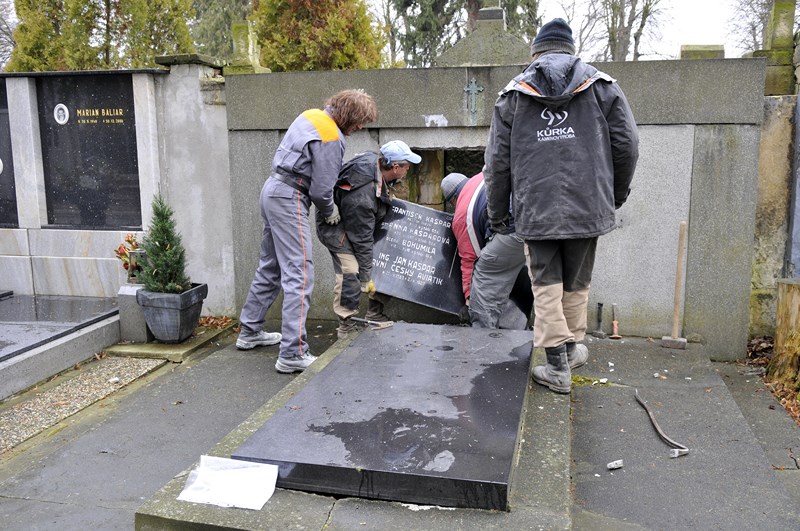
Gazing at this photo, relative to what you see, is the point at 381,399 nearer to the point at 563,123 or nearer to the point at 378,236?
the point at 563,123

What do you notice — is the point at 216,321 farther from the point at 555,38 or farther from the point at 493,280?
the point at 555,38

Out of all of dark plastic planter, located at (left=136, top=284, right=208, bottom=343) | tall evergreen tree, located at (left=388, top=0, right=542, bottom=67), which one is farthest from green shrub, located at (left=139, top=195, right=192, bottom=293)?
tall evergreen tree, located at (left=388, top=0, right=542, bottom=67)

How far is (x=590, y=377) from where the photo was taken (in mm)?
4430

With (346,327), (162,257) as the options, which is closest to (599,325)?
(346,327)

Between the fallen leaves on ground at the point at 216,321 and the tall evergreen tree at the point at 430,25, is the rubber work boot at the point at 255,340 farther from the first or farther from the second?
the tall evergreen tree at the point at 430,25

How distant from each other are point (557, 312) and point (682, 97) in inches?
91.2

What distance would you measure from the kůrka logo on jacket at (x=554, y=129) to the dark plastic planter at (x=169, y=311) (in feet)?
10.3

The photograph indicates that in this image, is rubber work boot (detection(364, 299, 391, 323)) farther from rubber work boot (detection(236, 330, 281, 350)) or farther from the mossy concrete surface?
the mossy concrete surface

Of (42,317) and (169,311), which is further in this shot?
(42,317)

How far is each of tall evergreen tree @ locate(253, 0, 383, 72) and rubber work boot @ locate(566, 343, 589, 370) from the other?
24.9 feet

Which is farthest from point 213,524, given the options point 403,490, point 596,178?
point 596,178

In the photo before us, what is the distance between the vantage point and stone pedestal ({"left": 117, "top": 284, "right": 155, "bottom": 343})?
562 centimetres

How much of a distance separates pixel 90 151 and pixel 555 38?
455 centimetres

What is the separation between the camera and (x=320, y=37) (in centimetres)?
1105
